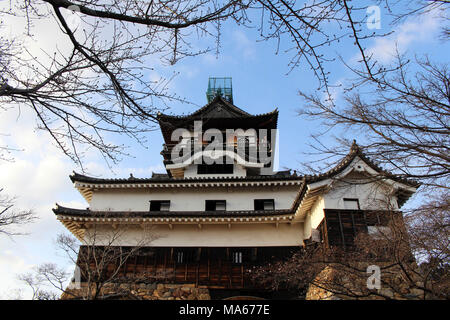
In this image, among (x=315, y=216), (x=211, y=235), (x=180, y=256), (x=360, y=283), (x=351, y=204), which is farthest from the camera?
(x=211, y=235)

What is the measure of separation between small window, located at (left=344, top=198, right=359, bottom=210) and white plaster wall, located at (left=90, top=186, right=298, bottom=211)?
4379 millimetres

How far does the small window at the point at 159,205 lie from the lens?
688 inches

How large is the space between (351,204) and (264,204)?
520 cm

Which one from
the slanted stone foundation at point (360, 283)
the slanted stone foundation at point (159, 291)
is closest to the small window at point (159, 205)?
the slanted stone foundation at point (159, 291)

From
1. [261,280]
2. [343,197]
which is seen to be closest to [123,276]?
[261,280]

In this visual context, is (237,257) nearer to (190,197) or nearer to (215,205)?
(215,205)

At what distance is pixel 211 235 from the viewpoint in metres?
15.7

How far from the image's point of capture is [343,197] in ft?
43.8

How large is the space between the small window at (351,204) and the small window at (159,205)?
8.95 metres

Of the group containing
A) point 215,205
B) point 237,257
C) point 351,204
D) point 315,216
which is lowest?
point 237,257

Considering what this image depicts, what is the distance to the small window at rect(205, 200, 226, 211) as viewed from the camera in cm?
1752

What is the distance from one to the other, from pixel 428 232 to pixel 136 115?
672 centimetres

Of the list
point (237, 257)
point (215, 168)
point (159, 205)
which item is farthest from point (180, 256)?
point (215, 168)
